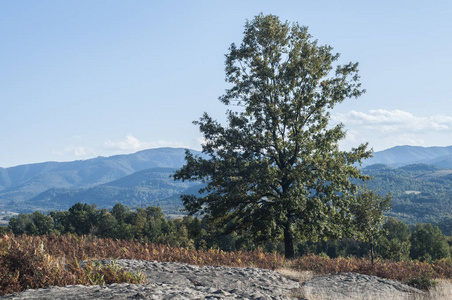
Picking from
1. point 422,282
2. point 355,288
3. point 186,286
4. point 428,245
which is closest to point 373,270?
point 422,282

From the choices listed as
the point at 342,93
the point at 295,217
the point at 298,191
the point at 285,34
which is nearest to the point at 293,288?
the point at 298,191

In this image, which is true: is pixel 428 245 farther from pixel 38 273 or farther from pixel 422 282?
pixel 38 273

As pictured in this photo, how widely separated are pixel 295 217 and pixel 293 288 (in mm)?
11215

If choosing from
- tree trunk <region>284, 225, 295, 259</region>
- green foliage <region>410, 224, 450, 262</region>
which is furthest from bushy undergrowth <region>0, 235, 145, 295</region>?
green foliage <region>410, 224, 450, 262</region>

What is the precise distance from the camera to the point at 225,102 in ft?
87.1

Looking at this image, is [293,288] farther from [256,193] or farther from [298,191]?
[256,193]

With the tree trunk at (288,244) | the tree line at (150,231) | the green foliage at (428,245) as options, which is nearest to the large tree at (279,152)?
the tree trunk at (288,244)

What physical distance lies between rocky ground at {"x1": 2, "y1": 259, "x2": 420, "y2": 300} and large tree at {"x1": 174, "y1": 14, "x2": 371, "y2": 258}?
787cm

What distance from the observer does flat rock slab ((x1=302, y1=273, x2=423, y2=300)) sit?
12.2 meters

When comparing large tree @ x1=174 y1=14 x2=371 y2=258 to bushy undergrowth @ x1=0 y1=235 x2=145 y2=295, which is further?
large tree @ x1=174 y1=14 x2=371 y2=258

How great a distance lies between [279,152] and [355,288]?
12.4 m

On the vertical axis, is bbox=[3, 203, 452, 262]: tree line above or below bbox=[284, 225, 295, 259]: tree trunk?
below

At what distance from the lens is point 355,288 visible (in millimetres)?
13188

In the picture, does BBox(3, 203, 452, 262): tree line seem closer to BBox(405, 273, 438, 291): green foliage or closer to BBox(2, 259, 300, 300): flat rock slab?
BBox(405, 273, 438, 291): green foliage
